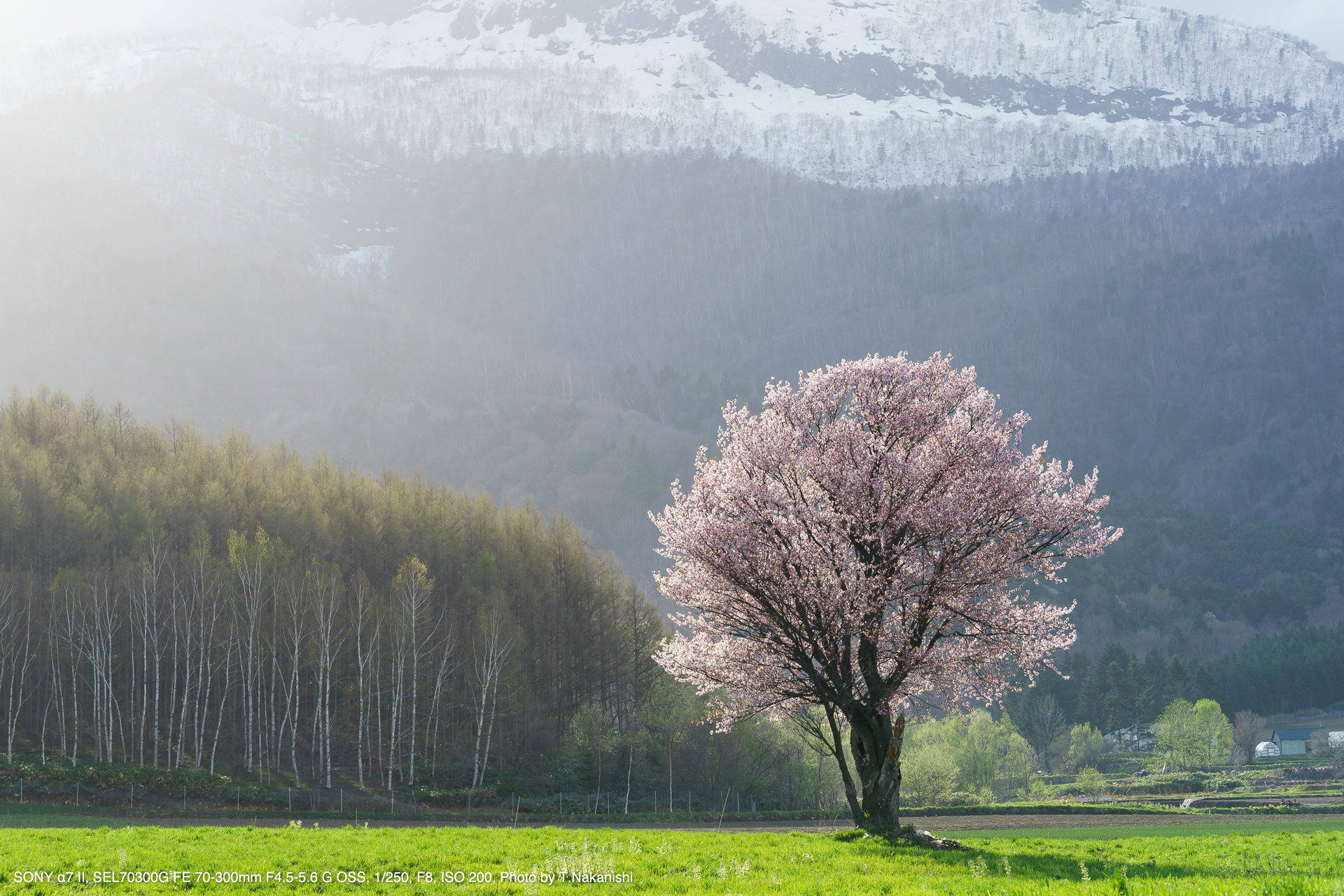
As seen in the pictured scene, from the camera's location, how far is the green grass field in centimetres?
1370

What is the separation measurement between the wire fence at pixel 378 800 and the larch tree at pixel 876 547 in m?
19.4

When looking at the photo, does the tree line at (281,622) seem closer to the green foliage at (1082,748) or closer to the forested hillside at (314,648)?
the forested hillside at (314,648)

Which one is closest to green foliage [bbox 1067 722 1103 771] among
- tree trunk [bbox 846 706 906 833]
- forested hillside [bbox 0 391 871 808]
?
forested hillside [bbox 0 391 871 808]

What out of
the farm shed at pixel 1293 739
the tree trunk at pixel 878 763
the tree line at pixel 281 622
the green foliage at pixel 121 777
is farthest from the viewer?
the farm shed at pixel 1293 739

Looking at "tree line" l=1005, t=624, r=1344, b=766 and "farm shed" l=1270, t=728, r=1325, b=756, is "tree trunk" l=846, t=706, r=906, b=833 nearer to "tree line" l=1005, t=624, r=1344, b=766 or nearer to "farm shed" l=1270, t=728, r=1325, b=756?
"tree line" l=1005, t=624, r=1344, b=766

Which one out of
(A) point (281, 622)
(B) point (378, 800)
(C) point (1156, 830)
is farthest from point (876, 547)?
(A) point (281, 622)

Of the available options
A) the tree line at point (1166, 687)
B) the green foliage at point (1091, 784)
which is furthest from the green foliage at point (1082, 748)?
the green foliage at point (1091, 784)

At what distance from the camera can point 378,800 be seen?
5341 centimetres

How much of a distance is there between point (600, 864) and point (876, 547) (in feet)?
32.7

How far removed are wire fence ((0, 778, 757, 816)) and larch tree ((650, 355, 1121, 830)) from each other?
63.6 feet

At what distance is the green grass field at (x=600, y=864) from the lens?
44.9 ft

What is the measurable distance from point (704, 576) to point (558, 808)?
124ft

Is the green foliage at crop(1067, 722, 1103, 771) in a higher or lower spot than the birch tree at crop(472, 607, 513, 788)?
lower

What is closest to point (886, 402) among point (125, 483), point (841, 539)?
point (841, 539)
